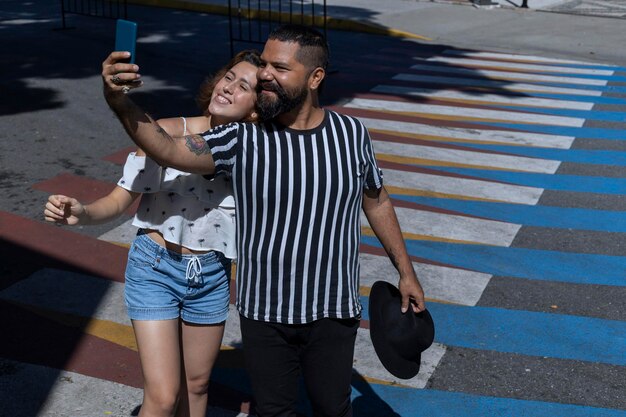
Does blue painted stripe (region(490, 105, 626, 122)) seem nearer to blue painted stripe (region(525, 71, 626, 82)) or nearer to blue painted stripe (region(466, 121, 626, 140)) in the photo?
blue painted stripe (region(466, 121, 626, 140))

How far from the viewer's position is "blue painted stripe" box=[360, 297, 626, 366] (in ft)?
20.7

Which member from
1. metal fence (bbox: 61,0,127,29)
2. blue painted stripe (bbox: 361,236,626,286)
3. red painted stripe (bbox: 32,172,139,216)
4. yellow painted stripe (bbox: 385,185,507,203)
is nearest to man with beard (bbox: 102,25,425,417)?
blue painted stripe (bbox: 361,236,626,286)

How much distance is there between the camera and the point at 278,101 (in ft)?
12.5

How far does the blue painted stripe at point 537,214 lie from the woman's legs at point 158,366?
17.3 ft

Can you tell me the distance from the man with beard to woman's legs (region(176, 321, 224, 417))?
0.37 meters

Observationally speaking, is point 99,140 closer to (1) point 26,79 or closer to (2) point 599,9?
(1) point 26,79

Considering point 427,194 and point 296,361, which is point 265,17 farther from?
point 296,361

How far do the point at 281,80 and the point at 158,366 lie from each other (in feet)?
4.35

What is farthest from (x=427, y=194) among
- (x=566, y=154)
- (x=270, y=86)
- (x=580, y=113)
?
(x=270, y=86)

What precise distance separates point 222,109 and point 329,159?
0.58 meters

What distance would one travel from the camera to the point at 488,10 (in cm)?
2361

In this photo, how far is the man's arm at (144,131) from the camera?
10.9 ft

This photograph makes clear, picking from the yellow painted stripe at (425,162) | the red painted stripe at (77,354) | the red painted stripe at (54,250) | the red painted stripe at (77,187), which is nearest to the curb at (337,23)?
the yellow painted stripe at (425,162)

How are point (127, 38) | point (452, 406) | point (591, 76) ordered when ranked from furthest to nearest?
point (591, 76), point (452, 406), point (127, 38)
